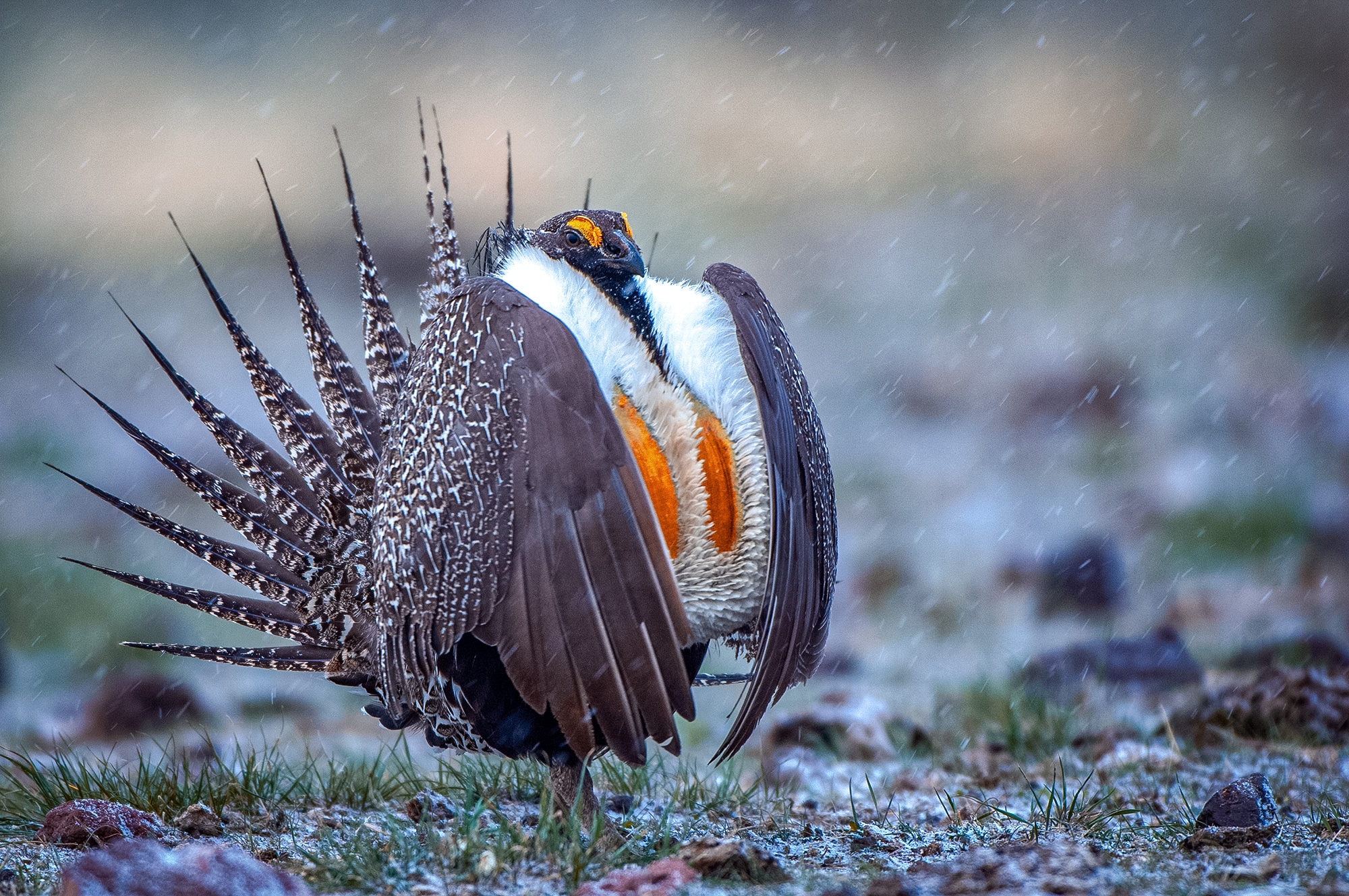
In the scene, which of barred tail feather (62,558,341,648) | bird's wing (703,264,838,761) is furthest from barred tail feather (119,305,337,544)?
bird's wing (703,264,838,761)

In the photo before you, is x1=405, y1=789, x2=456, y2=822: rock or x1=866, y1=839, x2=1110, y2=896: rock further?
x1=405, y1=789, x2=456, y2=822: rock

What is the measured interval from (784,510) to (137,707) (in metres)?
4.96

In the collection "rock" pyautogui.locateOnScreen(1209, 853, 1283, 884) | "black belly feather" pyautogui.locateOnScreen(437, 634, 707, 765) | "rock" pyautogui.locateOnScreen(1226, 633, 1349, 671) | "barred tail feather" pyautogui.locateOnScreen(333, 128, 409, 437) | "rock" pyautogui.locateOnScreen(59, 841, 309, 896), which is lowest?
"rock" pyautogui.locateOnScreen(59, 841, 309, 896)

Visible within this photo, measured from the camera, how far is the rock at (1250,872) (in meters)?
2.08

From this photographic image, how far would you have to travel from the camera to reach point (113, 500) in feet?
9.61

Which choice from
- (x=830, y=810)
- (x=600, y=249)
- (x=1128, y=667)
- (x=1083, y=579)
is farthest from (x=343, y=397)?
(x=1083, y=579)

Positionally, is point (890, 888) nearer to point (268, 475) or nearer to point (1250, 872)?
point (1250, 872)

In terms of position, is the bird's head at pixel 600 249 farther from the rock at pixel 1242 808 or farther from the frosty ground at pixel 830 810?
the rock at pixel 1242 808

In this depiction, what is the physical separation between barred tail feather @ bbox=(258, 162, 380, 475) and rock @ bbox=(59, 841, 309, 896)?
4.20ft

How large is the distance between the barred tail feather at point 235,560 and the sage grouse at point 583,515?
14 cm

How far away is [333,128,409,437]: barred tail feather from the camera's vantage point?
307cm

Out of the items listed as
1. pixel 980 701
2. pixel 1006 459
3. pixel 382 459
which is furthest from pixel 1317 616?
pixel 382 459

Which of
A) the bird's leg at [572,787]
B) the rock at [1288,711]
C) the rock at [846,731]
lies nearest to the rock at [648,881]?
the bird's leg at [572,787]

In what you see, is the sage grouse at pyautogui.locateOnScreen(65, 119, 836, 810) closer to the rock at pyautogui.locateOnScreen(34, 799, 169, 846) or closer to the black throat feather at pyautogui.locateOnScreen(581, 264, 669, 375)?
the black throat feather at pyautogui.locateOnScreen(581, 264, 669, 375)
